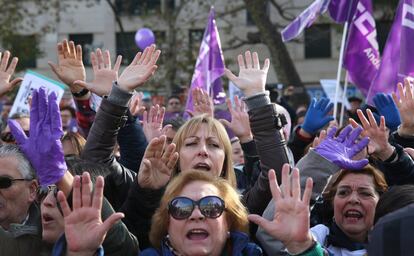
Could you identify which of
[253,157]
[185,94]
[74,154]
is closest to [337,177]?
[253,157]

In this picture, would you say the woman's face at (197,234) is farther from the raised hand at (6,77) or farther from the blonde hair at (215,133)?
the raised hand at (6,77)

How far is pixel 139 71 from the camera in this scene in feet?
16.5

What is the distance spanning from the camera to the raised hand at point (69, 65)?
5637mm

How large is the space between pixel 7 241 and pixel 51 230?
0.22m

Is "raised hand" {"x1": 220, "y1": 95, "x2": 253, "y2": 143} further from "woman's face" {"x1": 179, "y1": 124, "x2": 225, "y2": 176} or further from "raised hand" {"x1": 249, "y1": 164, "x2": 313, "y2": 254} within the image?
"raised hand" {"x1": 249, "y1": 164, "x2": 313, "y2": 254}

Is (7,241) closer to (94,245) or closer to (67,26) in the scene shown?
(94,245)

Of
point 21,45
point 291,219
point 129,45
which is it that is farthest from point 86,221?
point 129,45

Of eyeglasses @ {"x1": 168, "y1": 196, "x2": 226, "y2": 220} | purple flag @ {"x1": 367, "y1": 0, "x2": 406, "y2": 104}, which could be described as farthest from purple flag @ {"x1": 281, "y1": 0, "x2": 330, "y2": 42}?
eyeglasses @ {"x1": 168, "y1": 196, "x2": 226, "y2": 220}

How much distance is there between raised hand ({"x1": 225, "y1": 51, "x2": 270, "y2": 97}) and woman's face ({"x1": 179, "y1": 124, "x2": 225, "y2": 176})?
0.33m

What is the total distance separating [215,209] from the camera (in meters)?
3.76

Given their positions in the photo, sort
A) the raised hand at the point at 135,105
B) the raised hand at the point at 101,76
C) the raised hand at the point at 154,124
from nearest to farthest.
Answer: the raised hand at the point at 101,76, the raised hand at the point at 135,105, the raised hand at the point at 154,124

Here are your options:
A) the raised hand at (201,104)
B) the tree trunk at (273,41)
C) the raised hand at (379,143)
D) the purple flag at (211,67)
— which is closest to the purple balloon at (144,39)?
the tree trunk at (273,41)

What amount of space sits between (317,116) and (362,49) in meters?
2.68

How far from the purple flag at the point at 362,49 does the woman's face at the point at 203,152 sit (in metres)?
3.55
